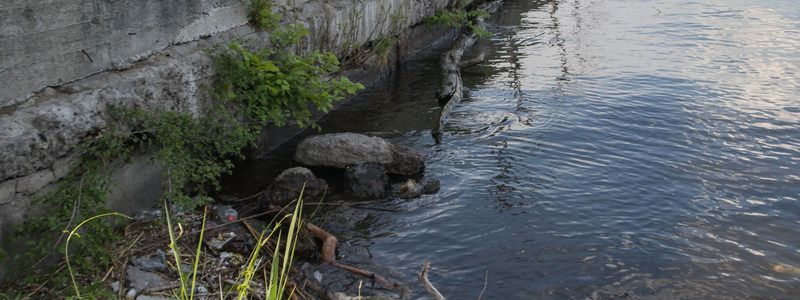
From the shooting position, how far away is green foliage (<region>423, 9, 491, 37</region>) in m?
13.0

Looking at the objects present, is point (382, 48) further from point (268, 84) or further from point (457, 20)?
point (268, 84)

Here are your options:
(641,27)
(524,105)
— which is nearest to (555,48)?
(641,27)

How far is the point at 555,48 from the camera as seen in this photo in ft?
43.0

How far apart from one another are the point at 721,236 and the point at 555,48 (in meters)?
7.60

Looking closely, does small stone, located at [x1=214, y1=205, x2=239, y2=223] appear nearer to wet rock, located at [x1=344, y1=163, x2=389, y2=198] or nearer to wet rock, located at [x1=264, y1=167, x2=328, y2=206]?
wet rock, located at [x1=264, y1=167, x2=328, y2=206]

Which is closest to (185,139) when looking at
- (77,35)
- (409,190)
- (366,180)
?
(77,35)

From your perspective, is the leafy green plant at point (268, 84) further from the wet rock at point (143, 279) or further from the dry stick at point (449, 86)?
the wet rock at point (143, 279)

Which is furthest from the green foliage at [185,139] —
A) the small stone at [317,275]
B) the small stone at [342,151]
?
the small stone at [317,275]

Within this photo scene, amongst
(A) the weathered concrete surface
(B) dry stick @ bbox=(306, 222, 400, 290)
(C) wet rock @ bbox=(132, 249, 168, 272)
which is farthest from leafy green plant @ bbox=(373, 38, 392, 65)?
(C) wet rock @ bbox=(132, 249, 168, 272)

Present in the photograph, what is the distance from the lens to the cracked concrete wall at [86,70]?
14.8 ft

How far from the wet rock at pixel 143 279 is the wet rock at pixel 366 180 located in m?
2.23

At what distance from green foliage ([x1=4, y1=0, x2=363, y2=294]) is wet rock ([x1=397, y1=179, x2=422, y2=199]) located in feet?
3.58

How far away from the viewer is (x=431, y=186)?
680 cm

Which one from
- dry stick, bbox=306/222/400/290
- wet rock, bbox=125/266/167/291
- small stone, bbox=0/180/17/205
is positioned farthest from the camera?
dry stick, bbox=306/222/400/290
